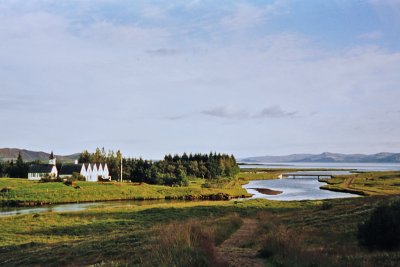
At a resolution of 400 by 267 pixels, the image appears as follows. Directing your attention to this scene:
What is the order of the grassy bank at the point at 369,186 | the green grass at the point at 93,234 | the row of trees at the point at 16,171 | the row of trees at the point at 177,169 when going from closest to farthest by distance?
the green grass at the point at 93,234, the grassy bank at the point at 369,186, the row of trees at the point at 177,169, the row of trees at the point at 16,171

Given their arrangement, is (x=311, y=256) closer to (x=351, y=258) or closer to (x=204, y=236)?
(x=351, y=258)

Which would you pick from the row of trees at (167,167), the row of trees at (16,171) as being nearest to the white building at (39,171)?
the row of trees at (16,171)

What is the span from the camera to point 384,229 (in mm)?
20875

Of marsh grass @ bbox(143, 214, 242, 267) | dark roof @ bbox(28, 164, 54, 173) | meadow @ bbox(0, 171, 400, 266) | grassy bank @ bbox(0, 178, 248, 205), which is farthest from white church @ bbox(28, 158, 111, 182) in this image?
marsh grass @ bbox(143, 214, 242, 267)

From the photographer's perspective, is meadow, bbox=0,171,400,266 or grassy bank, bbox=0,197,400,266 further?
meadow, bbox=0,171,400,266

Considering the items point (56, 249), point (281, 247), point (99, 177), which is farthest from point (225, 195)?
point (281, 247)

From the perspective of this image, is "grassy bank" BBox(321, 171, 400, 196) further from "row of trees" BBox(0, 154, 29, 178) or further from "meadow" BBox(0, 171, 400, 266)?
"row of trees" BBox(0, 154, 29, 178)

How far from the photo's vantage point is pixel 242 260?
15.4 meters

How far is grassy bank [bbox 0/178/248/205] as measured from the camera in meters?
75.1

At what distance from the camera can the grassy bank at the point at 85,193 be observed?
7512 centimetres

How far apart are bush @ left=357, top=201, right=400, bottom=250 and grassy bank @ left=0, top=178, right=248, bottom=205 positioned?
66562 mm

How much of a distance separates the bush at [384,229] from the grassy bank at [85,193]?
218 feet

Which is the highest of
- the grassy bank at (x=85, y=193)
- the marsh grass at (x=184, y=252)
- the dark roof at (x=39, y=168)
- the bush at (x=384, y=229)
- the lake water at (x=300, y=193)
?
the dark roof at (x=39, y=168)

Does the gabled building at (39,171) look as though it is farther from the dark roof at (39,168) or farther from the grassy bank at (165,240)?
the grassy bank at (165,240)
